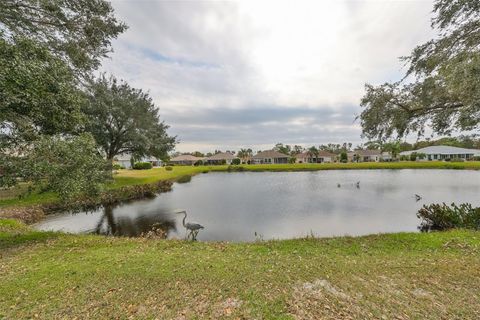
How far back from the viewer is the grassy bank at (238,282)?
158 inches

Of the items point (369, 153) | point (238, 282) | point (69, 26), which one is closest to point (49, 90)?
point (69, 26)

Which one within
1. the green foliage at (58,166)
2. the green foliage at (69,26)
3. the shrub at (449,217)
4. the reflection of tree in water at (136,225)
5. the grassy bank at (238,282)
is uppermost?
the green foliage at (69,26)

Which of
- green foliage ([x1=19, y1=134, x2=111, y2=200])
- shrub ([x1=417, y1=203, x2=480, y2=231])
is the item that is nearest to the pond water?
shrub ([x1=417, y1=203, x2=480, y2=231])

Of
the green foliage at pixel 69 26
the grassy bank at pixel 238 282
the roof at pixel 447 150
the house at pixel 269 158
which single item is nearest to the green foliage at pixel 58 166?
the grassy bank at pixel 238 282

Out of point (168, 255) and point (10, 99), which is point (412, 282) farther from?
point (10, 99)

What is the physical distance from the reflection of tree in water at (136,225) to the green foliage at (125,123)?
10844mm

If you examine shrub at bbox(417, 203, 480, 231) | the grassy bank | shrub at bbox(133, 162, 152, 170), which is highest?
shrub at bbox(133, 162, 152, 170)

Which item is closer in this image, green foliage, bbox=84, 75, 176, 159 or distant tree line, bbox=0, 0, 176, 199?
distant tree line, bbox=0, 0, 176, 199

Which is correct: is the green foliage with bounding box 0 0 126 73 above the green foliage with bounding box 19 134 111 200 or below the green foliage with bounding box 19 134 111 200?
above

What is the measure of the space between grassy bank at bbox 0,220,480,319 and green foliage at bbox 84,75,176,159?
18006mm

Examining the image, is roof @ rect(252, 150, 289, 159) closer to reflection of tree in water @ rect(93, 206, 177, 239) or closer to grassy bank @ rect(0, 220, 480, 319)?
reflection of tree in water @ rect(93, 206, 177, 239)

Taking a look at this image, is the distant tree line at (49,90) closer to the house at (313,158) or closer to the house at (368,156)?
the house at (313,158)

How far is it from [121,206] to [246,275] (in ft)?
51.7

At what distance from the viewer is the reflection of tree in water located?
1241 centimetres
